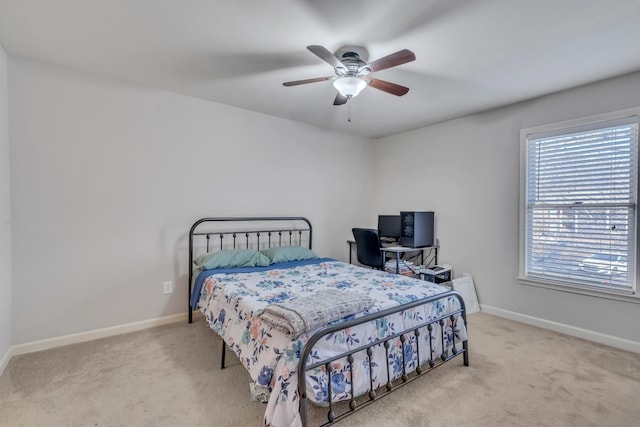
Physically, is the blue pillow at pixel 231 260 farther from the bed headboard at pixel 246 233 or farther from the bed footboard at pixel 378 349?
the bed footboard at pixel 378 349

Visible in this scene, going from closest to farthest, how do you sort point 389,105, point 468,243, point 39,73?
point 39,73
point 389,105
point 468,243

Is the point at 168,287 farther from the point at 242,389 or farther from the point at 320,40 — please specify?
the point at 320,40

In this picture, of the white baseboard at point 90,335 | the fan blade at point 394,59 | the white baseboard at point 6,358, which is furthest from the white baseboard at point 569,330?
the white baseboard at point 6,358

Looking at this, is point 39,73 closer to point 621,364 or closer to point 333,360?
point 333,360

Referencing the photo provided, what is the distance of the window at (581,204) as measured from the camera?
8.46 ft

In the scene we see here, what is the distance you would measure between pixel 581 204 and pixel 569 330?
1.20 m

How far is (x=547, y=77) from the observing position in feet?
8.52

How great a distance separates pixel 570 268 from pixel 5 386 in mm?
4621

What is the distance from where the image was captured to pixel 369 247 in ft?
12.2

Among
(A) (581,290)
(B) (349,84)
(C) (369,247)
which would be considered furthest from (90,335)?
(A) (581,290)

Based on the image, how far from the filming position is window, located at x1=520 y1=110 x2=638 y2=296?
2578mm

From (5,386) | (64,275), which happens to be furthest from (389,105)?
(5,386)

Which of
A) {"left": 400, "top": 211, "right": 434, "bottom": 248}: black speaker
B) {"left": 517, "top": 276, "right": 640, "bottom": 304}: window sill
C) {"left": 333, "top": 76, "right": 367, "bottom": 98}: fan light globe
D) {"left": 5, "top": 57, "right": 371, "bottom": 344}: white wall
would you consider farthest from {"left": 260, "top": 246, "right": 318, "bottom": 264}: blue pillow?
{"left": 517, "top": 276, "right": 640, "bottom": 304}: window sill

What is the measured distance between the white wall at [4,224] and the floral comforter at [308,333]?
1.35 m
